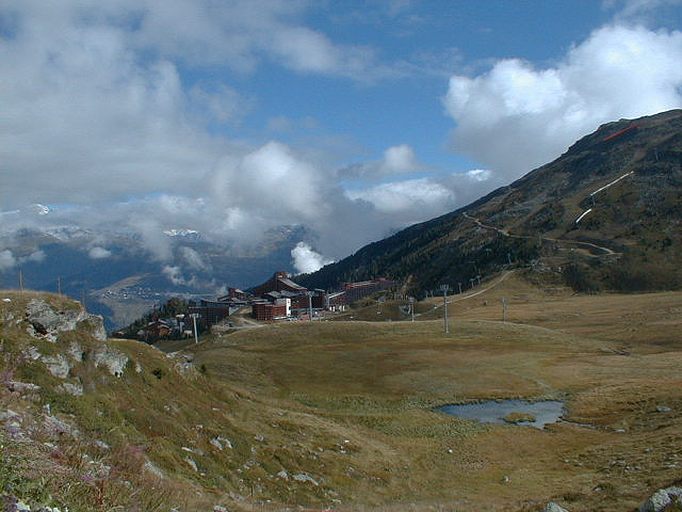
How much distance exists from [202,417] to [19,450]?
77.5 ft

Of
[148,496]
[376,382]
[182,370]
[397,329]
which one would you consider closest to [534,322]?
[397,329]

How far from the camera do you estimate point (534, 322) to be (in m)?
144

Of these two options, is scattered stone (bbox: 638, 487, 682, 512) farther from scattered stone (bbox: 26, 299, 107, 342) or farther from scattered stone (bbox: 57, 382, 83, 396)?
scattered stone (bbox: 26, 299, 107, 342)

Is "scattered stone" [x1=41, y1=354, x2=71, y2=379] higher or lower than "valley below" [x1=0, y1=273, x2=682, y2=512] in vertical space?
higher

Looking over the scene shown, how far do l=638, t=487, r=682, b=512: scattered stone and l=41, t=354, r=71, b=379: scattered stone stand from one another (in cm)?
2499

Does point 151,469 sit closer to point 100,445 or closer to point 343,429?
point 100,445

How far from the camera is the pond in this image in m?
57.6

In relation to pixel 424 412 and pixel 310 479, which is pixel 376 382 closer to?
pixel 424 412

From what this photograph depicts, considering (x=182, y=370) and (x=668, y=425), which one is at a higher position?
(x=182, y=370)

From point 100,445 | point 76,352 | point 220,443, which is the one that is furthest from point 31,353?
point 220,443

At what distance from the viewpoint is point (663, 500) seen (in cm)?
1656

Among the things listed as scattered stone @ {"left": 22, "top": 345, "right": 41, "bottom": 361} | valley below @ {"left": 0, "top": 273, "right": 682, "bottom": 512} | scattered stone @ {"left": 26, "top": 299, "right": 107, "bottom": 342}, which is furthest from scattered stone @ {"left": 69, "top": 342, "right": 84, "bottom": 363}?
scattered stone @ {"left": 22, "top": 345, "right": 41, "bottom": 361}

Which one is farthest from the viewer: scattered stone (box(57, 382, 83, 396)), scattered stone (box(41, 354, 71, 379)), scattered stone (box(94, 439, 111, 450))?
scattered stone (box(41, 354, 71, 379))

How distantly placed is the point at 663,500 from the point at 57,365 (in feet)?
84.5
